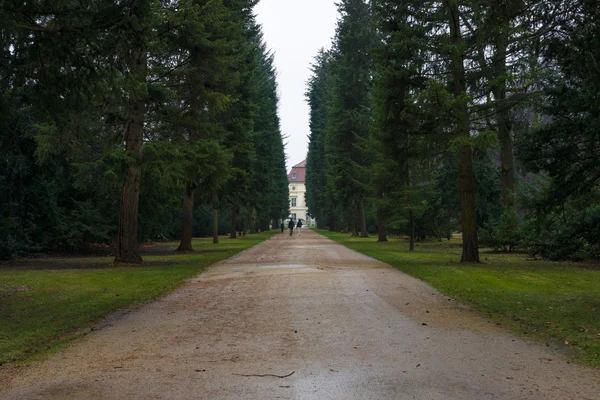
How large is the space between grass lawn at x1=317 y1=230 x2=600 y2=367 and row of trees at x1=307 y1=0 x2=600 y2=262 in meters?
1.20

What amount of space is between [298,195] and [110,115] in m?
117

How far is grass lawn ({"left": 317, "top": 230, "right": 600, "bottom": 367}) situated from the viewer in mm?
6048

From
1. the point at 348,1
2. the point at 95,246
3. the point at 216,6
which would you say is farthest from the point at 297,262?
the point at 348,1

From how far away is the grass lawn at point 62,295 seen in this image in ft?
19.5

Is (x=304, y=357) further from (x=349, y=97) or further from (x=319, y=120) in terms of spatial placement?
(x=319, y=120)

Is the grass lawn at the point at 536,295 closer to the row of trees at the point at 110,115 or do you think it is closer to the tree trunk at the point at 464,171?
the tree trunk at the point at 464,171

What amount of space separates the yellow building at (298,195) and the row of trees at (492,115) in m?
99.4

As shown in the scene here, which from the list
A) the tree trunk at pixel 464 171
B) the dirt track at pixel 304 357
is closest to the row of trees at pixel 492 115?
the tree trunk at pixel 464 171

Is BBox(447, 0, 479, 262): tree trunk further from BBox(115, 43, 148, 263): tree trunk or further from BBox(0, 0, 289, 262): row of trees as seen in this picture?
BBox(115, 43, 148, 263): tree trunk

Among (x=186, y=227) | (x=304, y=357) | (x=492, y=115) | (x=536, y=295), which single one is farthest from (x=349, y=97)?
(x=304, y=357)

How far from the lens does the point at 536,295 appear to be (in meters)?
9.23

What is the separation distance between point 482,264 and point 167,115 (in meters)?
10.9

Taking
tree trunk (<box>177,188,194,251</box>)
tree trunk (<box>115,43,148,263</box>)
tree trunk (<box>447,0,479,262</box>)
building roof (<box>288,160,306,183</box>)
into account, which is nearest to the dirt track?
tree trunk (<box>115,43,148,263</box>)

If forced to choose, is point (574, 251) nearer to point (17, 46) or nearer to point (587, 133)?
point (587, 133)
